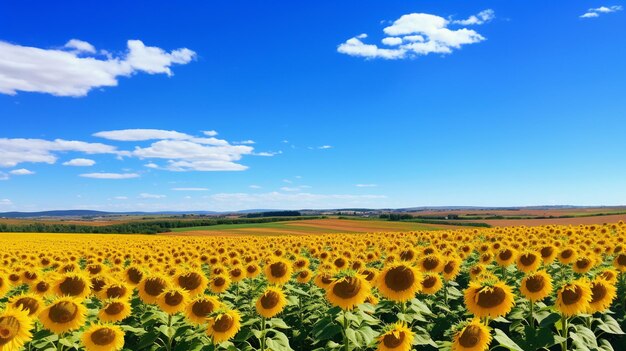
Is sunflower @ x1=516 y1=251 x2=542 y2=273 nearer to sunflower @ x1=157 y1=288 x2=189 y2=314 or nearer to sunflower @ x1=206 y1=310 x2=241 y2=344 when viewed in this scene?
sunflower @ x1=206 y1=310 x2=241 y2=344

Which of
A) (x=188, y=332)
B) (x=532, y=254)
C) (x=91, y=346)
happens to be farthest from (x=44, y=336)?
(x=532, y=254)

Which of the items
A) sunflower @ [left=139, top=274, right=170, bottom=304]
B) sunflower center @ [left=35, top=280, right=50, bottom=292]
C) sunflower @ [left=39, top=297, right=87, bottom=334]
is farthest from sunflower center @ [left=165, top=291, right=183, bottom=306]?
sunflower center @ [left=35, top=280, right=50, bottom=292]

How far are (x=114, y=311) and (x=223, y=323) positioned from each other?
2.15m

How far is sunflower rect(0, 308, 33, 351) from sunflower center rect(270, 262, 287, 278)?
5.18 m

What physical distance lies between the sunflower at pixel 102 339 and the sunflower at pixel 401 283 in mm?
3801

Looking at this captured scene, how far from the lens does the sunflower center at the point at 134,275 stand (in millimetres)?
10539

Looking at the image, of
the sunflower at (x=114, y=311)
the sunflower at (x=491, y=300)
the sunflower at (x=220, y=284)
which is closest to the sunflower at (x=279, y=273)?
the sunflower at (x=220, y=284)

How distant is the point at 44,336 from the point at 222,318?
100 inches

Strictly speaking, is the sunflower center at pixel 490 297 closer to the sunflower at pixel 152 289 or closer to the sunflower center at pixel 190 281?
the sunflower center at pixel 190 281

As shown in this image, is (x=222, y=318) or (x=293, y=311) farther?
(x=293, y=311)

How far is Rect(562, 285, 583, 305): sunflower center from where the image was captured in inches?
273

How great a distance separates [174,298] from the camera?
768 cm

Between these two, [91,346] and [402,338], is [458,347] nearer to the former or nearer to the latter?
[402,338]

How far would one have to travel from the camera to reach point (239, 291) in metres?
12.2
